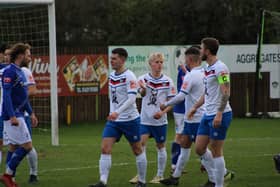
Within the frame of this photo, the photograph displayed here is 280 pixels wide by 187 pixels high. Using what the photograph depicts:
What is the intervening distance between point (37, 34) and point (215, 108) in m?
15.9

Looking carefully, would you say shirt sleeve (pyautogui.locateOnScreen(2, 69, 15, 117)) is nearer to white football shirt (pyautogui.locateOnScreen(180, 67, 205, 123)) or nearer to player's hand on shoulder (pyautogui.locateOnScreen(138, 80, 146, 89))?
player's hand on shoulder (pyautogui.locateOnScreen(138, 80, 146, 89))

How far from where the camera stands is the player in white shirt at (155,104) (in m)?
13.2

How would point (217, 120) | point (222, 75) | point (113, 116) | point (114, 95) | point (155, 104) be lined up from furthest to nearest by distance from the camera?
point (155, 104), point (114, 95), point (113, 116), point (222, 75), point (217, 120)

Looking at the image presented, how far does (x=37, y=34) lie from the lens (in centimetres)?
2647

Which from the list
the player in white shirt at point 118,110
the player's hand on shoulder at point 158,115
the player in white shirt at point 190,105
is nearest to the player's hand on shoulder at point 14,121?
the player in white shirt at point 118,110

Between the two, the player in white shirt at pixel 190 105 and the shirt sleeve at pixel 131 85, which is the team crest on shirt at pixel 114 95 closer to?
the shirt sleeve at pixel 131 85

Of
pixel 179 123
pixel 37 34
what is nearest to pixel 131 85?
pixel 179 123

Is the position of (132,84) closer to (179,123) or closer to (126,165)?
(179,123)

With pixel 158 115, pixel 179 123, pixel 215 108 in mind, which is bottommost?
pixel 179 123

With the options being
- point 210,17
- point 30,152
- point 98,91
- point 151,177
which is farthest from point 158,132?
point 210,17

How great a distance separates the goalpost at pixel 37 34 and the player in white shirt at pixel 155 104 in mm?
7078

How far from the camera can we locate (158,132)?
1320cm

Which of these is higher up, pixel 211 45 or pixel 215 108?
pixel 211 45

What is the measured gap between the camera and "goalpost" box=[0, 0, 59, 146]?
20094 millimetres
